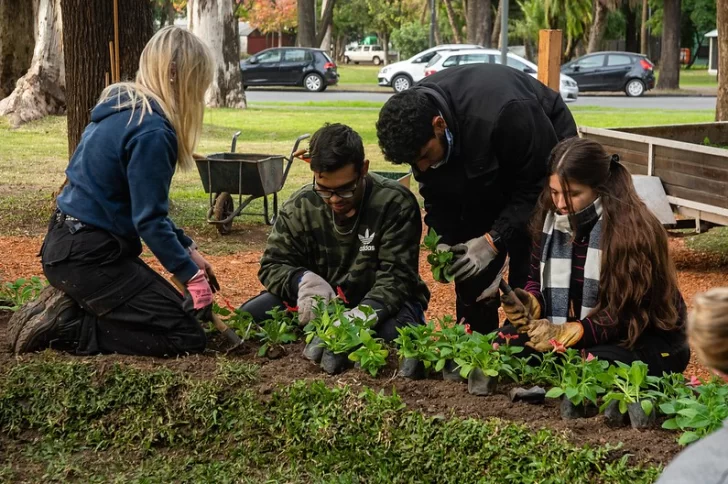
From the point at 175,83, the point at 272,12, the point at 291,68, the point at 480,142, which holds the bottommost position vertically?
the point at 480,142

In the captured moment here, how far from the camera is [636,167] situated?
8.62m

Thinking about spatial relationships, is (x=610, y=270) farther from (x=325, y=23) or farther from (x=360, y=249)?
(x=325, y=23)

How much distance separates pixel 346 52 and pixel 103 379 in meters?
70.3

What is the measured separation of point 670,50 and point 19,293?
112 feet

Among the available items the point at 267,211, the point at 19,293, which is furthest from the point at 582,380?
the point at 267,211

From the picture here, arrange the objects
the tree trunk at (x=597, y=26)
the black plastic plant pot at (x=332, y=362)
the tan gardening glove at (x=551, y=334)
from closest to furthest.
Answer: the tan gardening glove at (x=551, y=334) < the black plastic plant pot at (x=332, y=362) < the tree trunk at (x=597, y=26)

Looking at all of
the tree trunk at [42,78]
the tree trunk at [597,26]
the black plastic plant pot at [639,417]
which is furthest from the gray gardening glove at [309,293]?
the tree trunk at [597,26]

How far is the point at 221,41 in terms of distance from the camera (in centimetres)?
2264

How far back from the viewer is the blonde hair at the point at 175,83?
413 cm

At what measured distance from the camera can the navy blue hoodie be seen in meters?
4.04

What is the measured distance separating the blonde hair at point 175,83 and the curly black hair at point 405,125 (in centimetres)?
78

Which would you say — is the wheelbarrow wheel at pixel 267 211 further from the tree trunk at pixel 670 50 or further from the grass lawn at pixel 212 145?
the tree trunk at pixel 670 50

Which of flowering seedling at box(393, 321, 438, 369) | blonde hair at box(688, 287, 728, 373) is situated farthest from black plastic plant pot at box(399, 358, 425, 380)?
blonde hair at box(688, 287, 728, 373)

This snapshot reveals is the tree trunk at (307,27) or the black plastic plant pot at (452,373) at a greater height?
the tree trunk at (307,27)
